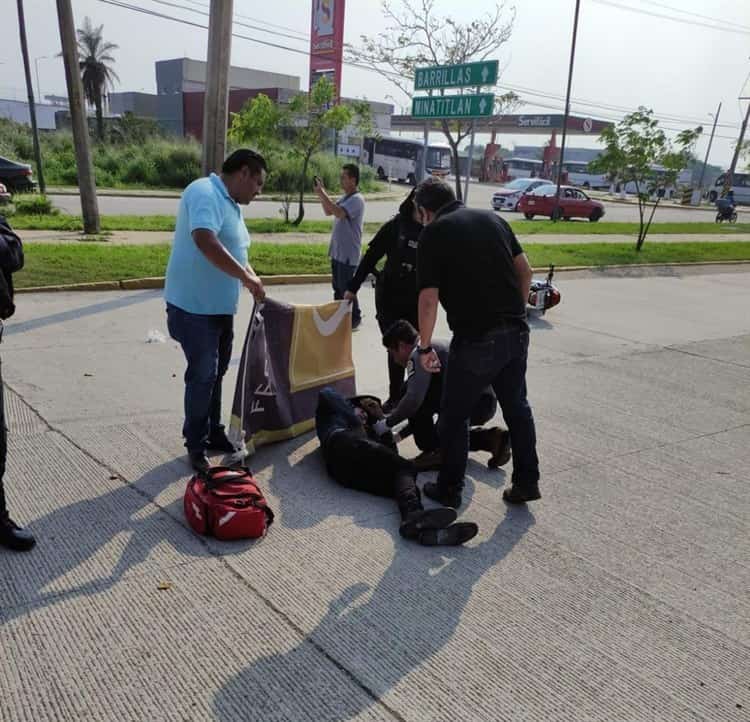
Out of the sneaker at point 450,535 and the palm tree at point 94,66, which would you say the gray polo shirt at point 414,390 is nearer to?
the sneaker at point 450,535

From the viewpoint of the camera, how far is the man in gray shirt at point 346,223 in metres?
7.57

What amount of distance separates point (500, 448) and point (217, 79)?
23.4 ft

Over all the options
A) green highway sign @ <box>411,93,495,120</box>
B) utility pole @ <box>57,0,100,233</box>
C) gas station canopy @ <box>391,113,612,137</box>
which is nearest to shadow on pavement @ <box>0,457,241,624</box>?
green highway sign @ <box>411,93,495,120</box>

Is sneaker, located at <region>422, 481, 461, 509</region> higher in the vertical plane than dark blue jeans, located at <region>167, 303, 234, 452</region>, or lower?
lower

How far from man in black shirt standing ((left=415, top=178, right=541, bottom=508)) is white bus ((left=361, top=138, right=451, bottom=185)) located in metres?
43.7

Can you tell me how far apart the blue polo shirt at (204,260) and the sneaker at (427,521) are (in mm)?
1563

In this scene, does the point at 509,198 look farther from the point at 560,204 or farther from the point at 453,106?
the point at 453,106

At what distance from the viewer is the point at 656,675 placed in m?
2.68

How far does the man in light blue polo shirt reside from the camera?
367 centimetres

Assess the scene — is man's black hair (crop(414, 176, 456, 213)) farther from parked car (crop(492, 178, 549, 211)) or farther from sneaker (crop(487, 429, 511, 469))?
parked car (crop(492, 178, 549, 211))

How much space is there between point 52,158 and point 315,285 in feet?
82.8

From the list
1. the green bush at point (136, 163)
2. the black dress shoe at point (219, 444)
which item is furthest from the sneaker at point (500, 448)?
the green bush at point (136, 163)

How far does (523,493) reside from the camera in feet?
13.1

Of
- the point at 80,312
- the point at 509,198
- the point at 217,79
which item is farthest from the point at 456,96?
the point at 509,198
